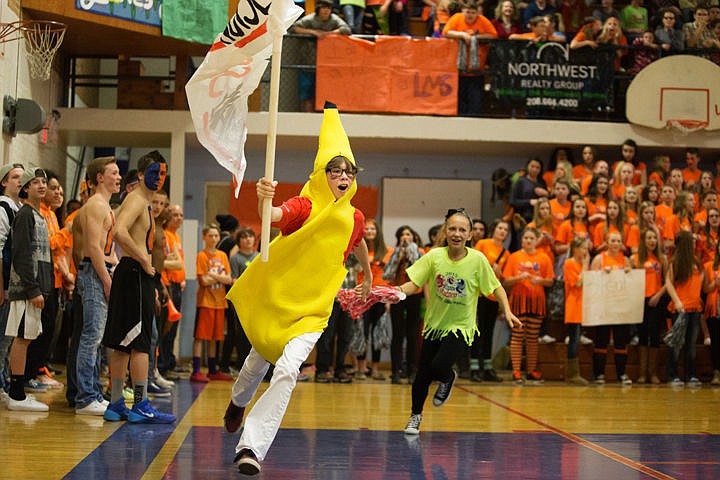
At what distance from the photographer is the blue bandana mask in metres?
6.88

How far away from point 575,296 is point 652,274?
110cm

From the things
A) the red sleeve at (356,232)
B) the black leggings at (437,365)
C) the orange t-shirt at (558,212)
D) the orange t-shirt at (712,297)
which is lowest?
the black leggings at (437,365)


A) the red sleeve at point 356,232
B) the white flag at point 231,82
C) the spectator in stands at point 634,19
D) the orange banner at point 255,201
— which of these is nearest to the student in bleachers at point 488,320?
the orange banner at point 255,201

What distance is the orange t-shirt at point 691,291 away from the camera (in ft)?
39.0

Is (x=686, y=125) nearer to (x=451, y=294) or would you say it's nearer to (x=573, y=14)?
(x=573, y=14)

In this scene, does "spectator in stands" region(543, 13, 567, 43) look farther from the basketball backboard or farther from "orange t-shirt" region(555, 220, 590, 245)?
"orange t-shirt" region(555, 220, 590, 245)

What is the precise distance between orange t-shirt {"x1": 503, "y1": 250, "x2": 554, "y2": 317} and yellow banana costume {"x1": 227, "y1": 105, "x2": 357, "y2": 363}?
21.2 feet

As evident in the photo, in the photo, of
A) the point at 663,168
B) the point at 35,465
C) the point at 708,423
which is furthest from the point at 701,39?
the point at 35,465

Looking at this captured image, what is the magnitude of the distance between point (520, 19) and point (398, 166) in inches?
119

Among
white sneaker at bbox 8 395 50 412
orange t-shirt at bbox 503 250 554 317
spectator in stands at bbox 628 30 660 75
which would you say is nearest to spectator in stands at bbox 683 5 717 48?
spectator in stands at bbox 628 30 660 75

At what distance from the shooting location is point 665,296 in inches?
477

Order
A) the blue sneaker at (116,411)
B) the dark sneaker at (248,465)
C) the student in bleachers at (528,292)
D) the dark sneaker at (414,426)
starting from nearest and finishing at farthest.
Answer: the dark sneaker at (248,465)
the dark sneaker at (414,426)
the blue sneaker at (116,411)
the student in bleachers at (528,292)

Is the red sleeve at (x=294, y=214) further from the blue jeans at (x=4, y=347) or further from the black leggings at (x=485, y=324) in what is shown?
the black leggings at (x=485, y=324)

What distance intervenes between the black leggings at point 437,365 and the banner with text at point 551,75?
25.6 feet
